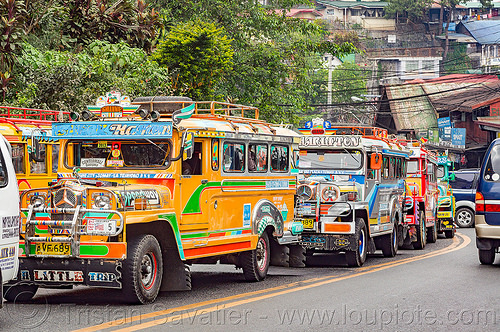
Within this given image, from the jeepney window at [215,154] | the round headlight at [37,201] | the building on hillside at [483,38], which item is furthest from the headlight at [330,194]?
the building on hillside at [483,38]

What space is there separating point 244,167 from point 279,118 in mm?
18394

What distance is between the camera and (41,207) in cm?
1002

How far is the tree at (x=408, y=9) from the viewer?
8788cm

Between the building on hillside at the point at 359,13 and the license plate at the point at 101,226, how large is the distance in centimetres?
8922

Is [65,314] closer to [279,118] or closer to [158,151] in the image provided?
[158,151]

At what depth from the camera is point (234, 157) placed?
12711 mm

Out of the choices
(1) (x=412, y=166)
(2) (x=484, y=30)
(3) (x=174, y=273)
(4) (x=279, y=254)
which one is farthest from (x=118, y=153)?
(2) (x=484, y=30)

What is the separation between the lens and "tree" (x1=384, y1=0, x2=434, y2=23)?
8788 centimetres

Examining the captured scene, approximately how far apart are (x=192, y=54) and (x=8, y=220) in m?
16.9

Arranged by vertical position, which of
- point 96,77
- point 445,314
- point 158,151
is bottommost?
point 445,314

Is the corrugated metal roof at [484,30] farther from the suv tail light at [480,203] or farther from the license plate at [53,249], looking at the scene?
the license plate at [53,249]

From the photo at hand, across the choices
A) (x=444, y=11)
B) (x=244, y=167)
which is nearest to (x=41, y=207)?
(x=244, y=167)

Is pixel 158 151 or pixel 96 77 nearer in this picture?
pixel 158 151

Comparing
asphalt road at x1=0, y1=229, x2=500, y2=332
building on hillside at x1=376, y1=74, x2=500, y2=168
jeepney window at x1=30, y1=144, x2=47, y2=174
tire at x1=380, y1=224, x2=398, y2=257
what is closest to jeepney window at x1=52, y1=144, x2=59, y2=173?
jeepney window at x1=30, y1=144, x2=47, y2=174
